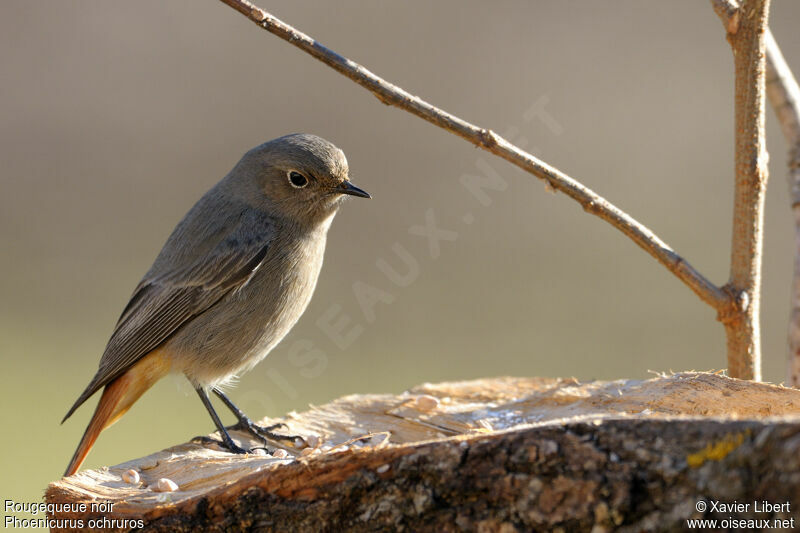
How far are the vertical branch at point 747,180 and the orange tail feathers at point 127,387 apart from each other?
7.70ft

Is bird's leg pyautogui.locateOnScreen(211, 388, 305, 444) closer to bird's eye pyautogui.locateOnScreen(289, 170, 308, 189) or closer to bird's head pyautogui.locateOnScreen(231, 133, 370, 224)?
bird's head pyautogui.locateOnScreen(231, 133, 370, 224)

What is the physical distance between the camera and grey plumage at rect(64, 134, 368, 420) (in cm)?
349

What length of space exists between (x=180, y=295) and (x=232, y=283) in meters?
0.24

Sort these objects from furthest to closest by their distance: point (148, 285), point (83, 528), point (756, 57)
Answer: point (148, 285) → point (756, 57) → point (83, 528)

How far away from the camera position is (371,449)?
172 cm

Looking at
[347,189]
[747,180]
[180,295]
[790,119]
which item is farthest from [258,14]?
[790,119]

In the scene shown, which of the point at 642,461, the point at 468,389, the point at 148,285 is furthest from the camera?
the point at 148,285

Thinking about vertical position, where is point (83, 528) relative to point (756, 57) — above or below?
below

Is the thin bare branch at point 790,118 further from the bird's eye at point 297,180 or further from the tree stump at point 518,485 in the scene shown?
the bird's eye at point 297,180

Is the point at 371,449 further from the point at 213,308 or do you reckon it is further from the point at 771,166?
the point at 771,166

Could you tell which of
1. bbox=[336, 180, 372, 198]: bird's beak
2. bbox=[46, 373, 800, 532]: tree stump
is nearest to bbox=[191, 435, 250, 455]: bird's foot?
bbox=[46, 373, 800, 532]: tree stump

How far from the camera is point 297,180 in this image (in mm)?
3785

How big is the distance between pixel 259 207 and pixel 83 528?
1.99 m

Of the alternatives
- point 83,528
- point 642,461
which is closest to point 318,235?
point 83,528
